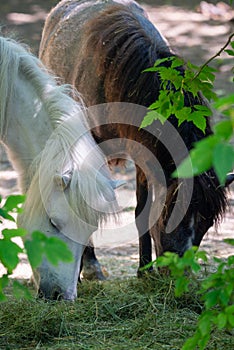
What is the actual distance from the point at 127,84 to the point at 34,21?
6.84 m

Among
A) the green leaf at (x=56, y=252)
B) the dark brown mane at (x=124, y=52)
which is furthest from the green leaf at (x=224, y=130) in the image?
the dark brown mane at (x=124, y=52)

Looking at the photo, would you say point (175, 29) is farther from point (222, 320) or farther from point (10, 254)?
point (10, 254)

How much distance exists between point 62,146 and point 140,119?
813mm

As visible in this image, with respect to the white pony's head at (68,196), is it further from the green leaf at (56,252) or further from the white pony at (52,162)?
the green leaf at (56,252)

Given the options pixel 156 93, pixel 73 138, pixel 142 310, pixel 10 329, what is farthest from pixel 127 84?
pixel 10 329

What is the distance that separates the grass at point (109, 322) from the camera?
2789 mm

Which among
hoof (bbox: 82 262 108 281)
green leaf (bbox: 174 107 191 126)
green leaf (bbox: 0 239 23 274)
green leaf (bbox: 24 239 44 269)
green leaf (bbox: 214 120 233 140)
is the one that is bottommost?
hoof (bbox: 82 262 108 281)

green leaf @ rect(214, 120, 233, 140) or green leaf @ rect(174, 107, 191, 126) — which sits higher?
green leaf @ rect(214, 120, 233, 140)

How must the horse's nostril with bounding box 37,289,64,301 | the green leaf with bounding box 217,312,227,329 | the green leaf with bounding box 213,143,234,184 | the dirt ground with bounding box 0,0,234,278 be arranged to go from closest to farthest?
the green leaf with bounding box 213,143,234,184
the green leaf with bounding box 217,312,227,329
the horse's nostril with bounding box 37,289,64,301
the dirt ground with bounding box 0,0,234,278

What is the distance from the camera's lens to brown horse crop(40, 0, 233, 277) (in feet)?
11.1

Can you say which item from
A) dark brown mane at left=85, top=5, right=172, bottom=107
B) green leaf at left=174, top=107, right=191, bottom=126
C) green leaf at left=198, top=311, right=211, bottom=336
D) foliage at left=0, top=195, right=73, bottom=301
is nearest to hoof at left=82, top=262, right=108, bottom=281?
dark brown mane at left=85, top=5, right=172, bottom=107

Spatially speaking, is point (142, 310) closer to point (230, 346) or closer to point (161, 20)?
point (230, 346)

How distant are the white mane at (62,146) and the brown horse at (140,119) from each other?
1.59ft

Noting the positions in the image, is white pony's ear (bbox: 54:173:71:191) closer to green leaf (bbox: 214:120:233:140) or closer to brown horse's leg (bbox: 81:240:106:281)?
brown horse's leg (bbox: 81:240:106:281)
